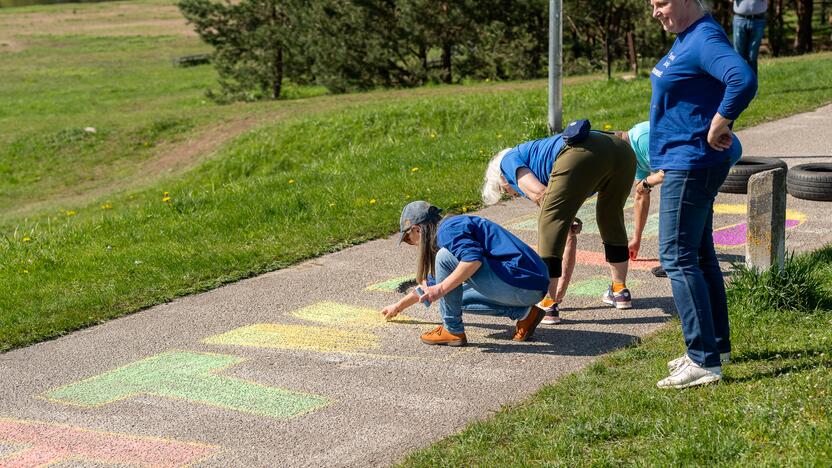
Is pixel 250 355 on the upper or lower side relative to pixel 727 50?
lower

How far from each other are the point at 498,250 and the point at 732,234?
330cm

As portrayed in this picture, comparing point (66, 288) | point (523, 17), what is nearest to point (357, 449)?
point (66, 288)

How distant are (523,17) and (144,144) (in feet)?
36.8

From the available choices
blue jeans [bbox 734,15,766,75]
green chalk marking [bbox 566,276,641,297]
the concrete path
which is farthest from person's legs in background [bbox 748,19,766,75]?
green chalk marking [bbox 566,276,641,297]

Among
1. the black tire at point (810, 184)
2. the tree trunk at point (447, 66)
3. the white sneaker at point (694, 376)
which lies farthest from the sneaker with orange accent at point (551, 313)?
the tree trunk at point (447, 66)

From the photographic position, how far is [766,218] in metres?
6.24

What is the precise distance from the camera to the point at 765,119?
1380cm

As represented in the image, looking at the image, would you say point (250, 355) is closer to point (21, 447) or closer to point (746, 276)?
point (21, 447)

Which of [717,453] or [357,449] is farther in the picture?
A: [357,449]

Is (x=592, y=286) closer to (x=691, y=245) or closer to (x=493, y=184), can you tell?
(x=493, y=184)

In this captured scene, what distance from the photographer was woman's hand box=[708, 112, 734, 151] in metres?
4.60

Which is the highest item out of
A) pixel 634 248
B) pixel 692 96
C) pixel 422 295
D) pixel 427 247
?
pixel 692 96

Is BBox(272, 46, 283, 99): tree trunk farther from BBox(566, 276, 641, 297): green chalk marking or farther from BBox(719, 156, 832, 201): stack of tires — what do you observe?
BBox(566, 276, 641, 297): green chalk marking

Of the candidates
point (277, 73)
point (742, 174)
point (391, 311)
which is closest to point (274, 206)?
point (391, 311)
